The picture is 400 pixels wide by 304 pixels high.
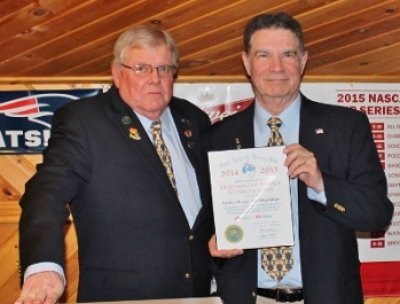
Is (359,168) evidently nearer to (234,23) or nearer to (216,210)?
(216,210)

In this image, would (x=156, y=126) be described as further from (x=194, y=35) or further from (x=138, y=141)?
(x=194, y=35)

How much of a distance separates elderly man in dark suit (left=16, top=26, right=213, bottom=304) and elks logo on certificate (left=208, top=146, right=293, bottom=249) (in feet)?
0.57

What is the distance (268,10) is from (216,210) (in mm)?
1262

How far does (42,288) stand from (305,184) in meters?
1.14

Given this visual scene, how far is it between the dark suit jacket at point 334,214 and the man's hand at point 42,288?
950 mm

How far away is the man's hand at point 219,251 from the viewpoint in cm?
265

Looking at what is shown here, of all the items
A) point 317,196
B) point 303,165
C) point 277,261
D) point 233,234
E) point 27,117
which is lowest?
point 277,261

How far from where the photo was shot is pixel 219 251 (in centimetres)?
268

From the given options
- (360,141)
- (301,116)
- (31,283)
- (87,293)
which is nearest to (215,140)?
(301,116)

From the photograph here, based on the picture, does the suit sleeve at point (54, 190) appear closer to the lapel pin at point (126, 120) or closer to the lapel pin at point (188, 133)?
the lapel pin at point (126, 120)

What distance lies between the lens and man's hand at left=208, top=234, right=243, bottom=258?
8.70ft

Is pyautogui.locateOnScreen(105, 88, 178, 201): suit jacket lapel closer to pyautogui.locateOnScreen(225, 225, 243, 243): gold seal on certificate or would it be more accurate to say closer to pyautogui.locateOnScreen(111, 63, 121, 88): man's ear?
pyautogui.locateOnScreen(111, 63, 121, 88): man's ear

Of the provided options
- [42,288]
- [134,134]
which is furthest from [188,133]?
[42,288]

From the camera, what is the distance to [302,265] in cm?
270
